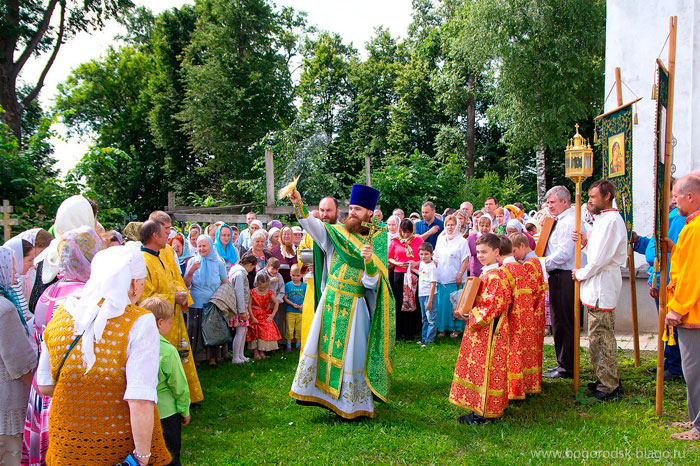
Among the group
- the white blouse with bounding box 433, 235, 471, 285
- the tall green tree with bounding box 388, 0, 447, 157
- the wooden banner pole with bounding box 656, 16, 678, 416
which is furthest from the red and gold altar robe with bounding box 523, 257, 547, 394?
the tall green tree with bounding box 388, 0, 447, 157

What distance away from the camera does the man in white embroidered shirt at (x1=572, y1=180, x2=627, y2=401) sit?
5.29m

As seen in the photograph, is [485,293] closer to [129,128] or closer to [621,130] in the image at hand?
[621,130]

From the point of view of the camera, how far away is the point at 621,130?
568 centimetres

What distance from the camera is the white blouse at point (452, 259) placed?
8898mm

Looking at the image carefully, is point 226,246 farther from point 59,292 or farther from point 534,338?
point 59,292

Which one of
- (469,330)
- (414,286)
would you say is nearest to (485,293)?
(469,330)

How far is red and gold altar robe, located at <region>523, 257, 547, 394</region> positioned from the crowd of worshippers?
0.01 meters

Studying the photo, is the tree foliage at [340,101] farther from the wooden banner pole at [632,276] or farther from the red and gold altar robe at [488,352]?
the red and gold altar robe at [488,352]

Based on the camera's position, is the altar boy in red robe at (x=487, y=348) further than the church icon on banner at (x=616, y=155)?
No

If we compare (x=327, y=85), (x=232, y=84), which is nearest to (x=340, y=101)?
(x=327, y=85)

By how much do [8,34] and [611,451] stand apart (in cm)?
1985

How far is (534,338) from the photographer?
17.7 feet

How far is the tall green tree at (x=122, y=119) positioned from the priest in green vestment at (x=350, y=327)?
995 inches

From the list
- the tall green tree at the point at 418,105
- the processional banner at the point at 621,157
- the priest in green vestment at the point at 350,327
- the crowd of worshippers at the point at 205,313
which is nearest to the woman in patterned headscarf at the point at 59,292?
the crowd of worshippers at the point at 205,313
